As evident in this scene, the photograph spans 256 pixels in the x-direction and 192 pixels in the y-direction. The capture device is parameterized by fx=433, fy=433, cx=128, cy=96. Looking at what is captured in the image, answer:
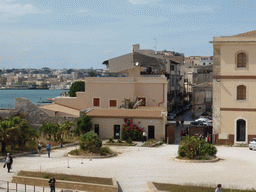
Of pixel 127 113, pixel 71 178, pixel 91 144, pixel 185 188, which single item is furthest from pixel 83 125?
pixel 185 188

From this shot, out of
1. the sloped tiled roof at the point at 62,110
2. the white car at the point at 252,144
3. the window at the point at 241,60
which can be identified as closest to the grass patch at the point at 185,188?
the white car at the point at 252,144

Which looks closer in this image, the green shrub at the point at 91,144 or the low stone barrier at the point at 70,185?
the low stone barrier at the point at 70,185

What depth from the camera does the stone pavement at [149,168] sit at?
2238cm

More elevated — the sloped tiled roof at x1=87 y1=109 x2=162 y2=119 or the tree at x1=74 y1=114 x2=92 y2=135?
the sloped tiled roof at x1=87 y1=109 x2=162 y2=119

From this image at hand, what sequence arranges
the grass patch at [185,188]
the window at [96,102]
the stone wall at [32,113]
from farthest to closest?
the window at [96,102] → the stone wall at [32,113] → the grass patch at [185,188]

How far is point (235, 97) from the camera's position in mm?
40219

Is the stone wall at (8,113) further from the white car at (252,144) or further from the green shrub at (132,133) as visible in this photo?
the white car at (252,144)

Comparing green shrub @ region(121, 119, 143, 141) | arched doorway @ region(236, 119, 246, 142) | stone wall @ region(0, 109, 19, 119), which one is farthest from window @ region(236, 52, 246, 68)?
stone wall @ region(0, 109, 19, 119)

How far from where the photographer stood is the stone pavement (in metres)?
22.4

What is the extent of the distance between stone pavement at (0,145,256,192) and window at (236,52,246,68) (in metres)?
10.3

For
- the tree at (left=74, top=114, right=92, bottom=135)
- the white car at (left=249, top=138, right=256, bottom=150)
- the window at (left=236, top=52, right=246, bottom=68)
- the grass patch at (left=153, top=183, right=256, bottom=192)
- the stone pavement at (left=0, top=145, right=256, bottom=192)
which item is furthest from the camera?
the tree at (left=74, top=114, right=92, bottom=135)

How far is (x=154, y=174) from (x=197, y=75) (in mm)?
84546

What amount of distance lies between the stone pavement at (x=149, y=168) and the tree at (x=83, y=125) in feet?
27.5

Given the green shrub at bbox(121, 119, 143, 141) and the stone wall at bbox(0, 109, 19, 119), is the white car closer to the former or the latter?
the green shrub at bbox(121, 119, 143, 141)
